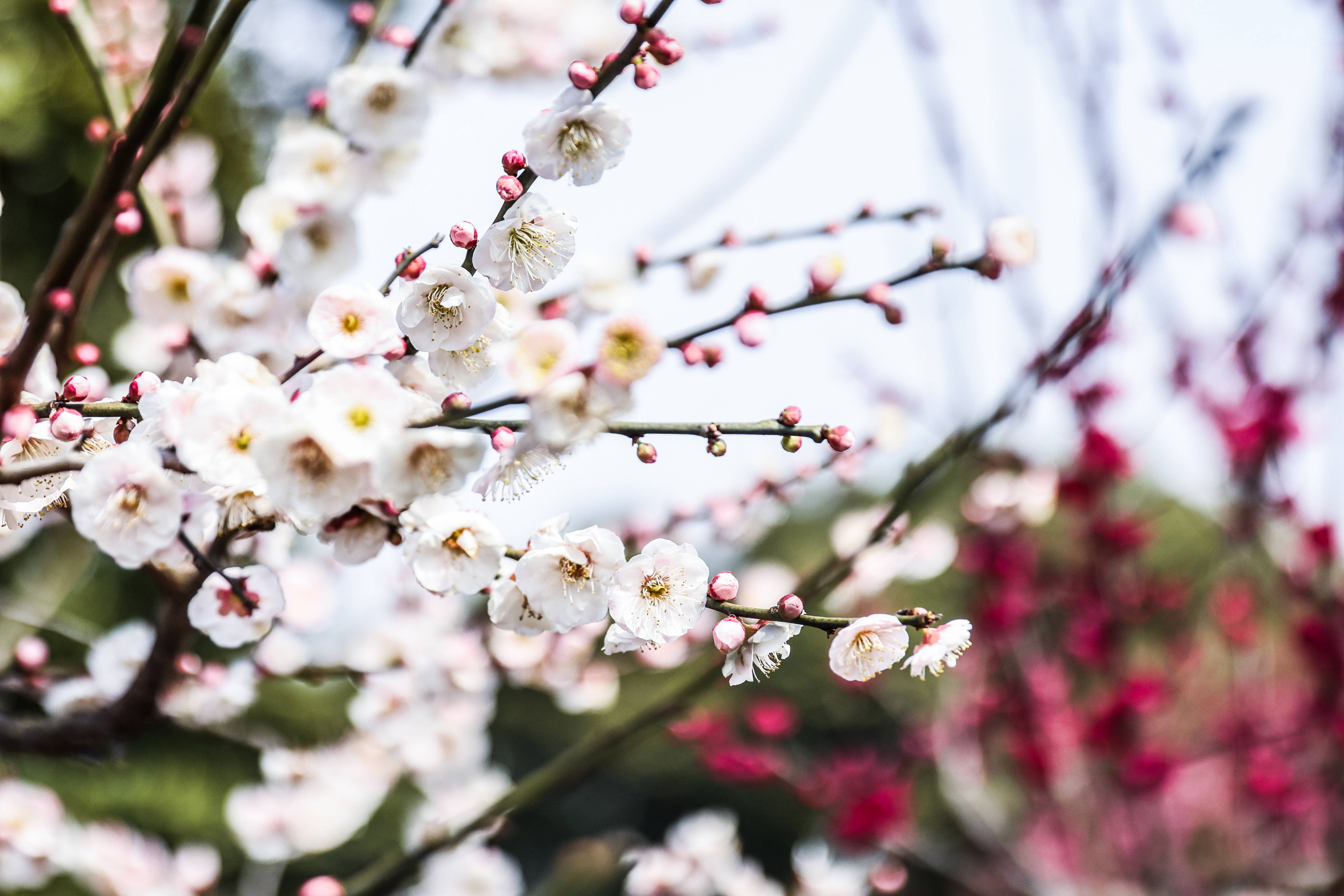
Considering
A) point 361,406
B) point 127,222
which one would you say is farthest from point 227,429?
point 127,222

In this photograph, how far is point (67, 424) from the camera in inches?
26.9

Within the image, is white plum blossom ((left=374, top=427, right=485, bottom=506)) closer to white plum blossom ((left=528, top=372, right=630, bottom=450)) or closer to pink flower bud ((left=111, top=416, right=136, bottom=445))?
white plum blossom ((left=528, top=372, right=630, bottom=450))

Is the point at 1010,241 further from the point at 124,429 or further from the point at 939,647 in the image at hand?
the point at 124,429

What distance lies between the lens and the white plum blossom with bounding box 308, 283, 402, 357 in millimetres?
708

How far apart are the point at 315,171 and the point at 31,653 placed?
0.89 meters

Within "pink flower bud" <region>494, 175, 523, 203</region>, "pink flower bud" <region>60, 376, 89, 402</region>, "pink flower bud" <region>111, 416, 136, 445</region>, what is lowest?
"pink flower bud" <region>111, 416, 136, 445</region>

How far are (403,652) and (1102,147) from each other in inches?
75.5

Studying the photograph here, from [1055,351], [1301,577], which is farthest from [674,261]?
[1301,577]

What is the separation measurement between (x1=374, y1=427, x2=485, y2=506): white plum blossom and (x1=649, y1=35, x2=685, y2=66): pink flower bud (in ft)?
1.28

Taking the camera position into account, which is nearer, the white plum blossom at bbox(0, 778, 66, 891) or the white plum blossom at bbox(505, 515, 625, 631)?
the white plum blossom at bbox(505, 515, 625, 631)

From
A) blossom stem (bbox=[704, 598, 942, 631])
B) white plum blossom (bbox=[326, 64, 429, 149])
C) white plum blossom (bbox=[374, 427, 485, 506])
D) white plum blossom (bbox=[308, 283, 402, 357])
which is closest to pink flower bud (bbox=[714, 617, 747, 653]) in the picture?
blossom stem (bbox=[704, 598, 942, 631])

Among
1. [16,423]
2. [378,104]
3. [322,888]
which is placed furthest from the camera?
[378,104]

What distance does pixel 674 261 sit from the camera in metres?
1.25

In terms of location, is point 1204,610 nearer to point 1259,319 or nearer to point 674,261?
point 1259,319
